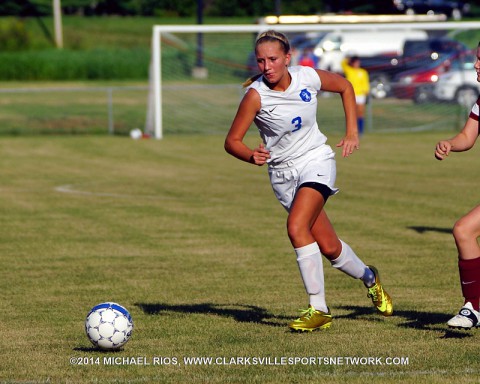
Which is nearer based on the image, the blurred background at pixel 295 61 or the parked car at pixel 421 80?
the blurred background at pixel 295 61

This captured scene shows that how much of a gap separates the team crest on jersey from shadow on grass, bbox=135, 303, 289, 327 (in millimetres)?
1782

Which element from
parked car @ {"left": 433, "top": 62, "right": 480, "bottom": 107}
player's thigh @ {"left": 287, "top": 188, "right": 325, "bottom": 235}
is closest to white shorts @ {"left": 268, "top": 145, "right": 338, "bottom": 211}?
player's thigh @ {"left": 287, "top": 188, "right": 325, "bottom": 235}

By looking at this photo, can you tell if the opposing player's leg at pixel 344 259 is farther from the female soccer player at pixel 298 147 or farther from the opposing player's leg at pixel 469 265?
the opposing player's leg at pixel 469 265

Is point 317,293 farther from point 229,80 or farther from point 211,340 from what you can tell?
point 229,80

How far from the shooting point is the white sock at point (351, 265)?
882 centimetres

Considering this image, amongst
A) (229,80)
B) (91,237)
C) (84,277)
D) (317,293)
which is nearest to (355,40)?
(229,80)

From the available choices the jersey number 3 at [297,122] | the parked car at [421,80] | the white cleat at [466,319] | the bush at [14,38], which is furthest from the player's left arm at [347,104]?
the bush at [14,38]

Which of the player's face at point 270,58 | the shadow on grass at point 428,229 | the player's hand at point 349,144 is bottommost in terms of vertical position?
the shadow on grass at point 428,229

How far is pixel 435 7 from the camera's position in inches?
2867

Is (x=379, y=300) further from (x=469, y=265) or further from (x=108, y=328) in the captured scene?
(x=108, y=328)

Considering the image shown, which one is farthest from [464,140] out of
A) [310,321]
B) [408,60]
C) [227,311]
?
[408,60]

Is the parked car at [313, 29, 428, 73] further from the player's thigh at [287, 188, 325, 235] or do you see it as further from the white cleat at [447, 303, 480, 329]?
the white cleat at [447, 303, 480, 329]

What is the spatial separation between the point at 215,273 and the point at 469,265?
4146mm

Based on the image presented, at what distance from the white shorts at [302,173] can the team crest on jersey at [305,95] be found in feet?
1.34
